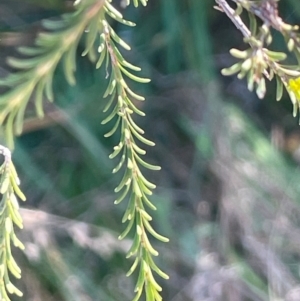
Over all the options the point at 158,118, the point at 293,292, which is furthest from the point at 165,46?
the point at 293,292

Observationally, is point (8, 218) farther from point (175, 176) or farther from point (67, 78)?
point (175, 176)

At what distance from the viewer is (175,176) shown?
59 centimetres

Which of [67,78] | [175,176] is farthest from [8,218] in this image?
[175,176]

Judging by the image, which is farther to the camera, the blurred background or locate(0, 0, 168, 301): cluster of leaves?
the blurred background

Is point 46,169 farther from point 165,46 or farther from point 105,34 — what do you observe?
point 105,34

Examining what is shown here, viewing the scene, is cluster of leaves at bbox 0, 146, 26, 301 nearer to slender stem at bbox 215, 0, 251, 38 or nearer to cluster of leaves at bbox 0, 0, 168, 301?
cluster of leaves at bbox 0, 0, 168, 301

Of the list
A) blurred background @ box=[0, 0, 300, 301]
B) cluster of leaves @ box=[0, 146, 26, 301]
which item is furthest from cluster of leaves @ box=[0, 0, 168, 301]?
blurred background @ box=[0, 0, 300, 301]


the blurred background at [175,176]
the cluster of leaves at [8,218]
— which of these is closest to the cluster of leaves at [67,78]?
the cluster of leaves at [8,218]

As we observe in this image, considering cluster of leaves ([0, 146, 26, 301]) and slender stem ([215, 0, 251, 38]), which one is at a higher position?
slender stem ([215, 0, 251, 38])

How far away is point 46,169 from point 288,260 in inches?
11.0

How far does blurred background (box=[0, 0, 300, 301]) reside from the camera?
20.2 inches

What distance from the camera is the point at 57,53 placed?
0.23m

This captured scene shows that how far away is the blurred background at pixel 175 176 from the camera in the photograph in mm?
514

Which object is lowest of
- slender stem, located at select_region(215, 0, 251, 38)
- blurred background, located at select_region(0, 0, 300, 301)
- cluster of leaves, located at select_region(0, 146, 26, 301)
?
blurred background, located at select_region(0, 0, 300, 301)
